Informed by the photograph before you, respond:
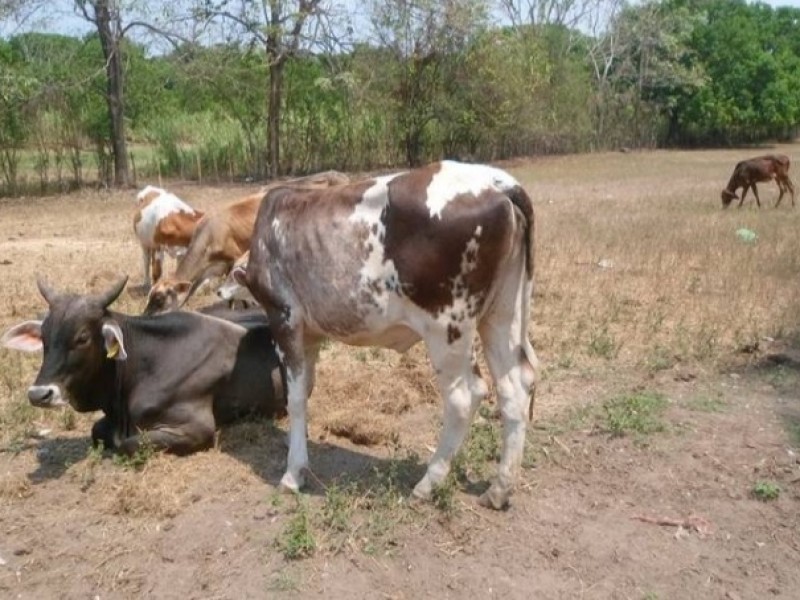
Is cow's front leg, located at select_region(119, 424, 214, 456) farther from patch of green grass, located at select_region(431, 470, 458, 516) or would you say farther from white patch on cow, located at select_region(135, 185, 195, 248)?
white patch on cow, located at select_region(135, 185, 195, 248)

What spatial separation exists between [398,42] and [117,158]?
936 cm

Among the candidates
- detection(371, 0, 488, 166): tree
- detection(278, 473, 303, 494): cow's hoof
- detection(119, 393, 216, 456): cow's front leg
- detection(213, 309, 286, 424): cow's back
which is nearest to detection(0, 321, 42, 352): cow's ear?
detection(119, 393, 216, 456): cow's front leg

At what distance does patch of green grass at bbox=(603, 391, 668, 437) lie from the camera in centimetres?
577

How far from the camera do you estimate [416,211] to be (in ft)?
15.4

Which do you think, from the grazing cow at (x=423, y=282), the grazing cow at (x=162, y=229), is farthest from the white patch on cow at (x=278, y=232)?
the grazing cow at (x=162, y=229)

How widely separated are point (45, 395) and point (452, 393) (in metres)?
2.16

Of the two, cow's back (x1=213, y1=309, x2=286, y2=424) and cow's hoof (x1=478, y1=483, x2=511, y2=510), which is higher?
cow's back (x1=213, y1=309, x2=286, y2=424)

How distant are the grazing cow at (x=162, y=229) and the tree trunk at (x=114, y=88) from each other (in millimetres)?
13132

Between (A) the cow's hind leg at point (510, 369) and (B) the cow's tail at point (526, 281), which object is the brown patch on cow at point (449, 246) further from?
(A) the cow's hind leg at point (510, 369)

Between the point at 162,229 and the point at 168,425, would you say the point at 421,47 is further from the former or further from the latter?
the point at 168,425

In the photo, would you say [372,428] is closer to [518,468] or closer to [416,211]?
[518,468]

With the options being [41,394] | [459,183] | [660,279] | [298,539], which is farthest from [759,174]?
[41,394]

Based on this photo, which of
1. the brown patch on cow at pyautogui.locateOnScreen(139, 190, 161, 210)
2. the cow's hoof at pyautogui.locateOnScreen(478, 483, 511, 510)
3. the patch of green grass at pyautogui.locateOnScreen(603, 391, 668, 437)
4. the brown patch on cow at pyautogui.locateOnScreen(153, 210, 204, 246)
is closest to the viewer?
the cow's hoof at pyautogui.locateOnScreen(478, 483, 511, 510)

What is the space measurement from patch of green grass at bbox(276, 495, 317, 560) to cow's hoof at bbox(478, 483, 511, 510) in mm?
919
